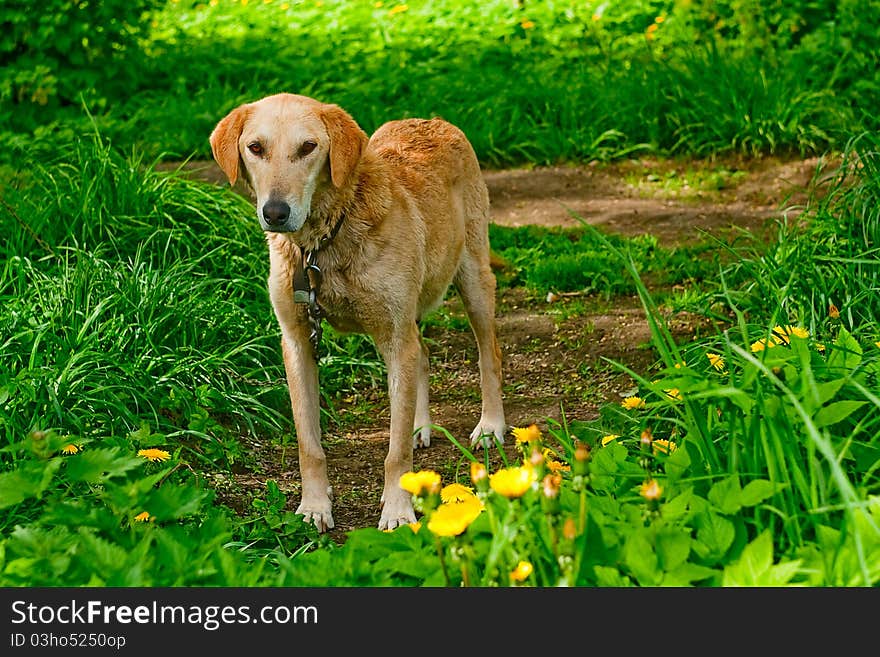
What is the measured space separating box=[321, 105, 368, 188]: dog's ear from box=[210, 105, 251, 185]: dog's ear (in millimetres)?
291

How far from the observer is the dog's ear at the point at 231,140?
402 centimetres

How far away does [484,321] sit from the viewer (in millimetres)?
5168

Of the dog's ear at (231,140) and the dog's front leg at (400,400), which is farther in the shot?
the dog's front leg at (400,400)

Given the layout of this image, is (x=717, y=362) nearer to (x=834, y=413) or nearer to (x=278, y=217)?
(x=834, y=413)

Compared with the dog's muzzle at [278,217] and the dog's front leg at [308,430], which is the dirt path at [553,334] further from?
the dog's muzzle at [278,217]

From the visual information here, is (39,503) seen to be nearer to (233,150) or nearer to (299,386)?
(299,386)

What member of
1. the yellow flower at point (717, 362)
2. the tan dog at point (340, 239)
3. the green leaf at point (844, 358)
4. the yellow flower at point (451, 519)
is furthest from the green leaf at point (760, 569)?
the tan dog at point (340, 239)

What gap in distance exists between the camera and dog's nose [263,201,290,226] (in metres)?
3.78

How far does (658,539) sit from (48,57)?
7.58 meters

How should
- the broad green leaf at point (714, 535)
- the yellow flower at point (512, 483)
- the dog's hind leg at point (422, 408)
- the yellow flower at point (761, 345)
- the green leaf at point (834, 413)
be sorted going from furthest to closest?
Answer: the dog's hind leg at point (422, 408) < the yellow flower at point (761, 345) < the green leaf at point (834, 413) < the broad green leaf at point (714, 535) < the yellow flower at point (512, 483)

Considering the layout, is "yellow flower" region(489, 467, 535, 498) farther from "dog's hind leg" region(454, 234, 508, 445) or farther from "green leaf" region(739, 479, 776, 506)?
"dog's hind leg" region(454, 234, 508, 445)

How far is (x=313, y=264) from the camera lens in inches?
161

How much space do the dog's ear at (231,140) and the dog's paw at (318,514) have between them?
1218 millimetres

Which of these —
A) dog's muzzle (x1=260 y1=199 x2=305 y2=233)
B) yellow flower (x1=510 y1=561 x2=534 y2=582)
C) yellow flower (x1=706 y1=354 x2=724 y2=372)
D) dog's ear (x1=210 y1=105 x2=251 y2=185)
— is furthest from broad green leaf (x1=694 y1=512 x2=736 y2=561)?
dog's ear (x1=210 y1=105 x2=251 y2=185)
